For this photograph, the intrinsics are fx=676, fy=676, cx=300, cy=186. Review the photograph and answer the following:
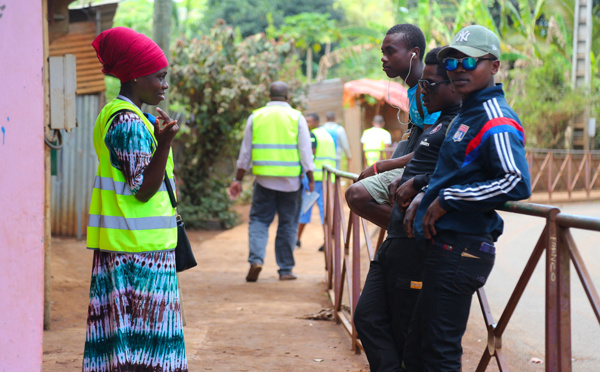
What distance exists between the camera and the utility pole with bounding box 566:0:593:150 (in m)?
20.2

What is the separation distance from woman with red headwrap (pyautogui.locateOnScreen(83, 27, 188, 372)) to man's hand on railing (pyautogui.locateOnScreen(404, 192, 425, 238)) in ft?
3.29

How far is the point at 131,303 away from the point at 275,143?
427 centimetres

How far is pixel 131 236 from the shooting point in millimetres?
2801

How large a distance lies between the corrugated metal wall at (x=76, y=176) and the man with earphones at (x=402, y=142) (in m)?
7.53

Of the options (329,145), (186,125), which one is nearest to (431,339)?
(329,145)

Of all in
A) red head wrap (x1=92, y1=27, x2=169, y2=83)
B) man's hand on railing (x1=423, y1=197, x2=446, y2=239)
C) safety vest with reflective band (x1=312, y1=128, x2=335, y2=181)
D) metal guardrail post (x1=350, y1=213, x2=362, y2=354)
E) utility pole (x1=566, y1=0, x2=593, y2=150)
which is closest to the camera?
man's hand on railing (x1=423, y1=197, x2=446, y2=239)

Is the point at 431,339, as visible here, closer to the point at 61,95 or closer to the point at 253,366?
the point at 253,366

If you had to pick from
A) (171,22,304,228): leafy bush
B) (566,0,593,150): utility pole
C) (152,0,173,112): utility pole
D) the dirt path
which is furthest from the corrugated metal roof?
(152,0,173,112): utility pole

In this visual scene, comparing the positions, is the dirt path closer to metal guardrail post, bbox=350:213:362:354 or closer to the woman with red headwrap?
metal guardrail post, bbox=350:213:362:354

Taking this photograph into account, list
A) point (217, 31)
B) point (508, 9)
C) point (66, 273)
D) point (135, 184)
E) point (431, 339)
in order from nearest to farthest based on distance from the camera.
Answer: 1. point (431, 339)
2. point (135, 184)
3. point (66, 273)
4. point (217, 31)
5. point (508, 9)

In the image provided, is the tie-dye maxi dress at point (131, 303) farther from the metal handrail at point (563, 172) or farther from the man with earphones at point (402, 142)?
the metal handrail at point (563, 172)
